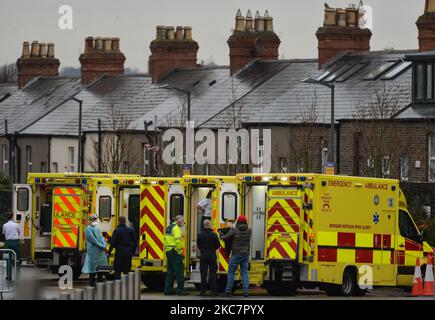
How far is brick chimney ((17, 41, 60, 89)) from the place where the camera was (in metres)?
90.0

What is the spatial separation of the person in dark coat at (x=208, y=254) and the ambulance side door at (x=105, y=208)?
3.43 meters

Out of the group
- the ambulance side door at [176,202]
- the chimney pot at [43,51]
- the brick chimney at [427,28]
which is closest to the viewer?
the ambulance side door at [176,202]

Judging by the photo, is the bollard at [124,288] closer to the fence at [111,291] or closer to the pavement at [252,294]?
the fence at [111,291]

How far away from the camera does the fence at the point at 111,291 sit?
63.1 ft

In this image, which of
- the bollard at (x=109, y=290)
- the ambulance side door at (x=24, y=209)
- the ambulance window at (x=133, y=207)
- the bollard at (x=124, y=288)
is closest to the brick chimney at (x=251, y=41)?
the ambulance side door at (x=24, y=209)

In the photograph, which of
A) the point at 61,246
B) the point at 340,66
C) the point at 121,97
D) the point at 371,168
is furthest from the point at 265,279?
the point at 121,97

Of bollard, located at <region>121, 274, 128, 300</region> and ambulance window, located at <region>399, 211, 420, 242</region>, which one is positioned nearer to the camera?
bollard, located at <region>121, 274, 128, 300</region>

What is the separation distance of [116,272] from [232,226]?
261cm

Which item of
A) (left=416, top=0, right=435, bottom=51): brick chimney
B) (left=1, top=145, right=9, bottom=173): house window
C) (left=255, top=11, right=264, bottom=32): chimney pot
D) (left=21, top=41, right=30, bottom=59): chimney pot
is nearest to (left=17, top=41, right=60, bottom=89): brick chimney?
(left=21, top=41, right=30, bottom=59): chimney pot

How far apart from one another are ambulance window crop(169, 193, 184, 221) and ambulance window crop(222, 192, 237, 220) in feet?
4.68

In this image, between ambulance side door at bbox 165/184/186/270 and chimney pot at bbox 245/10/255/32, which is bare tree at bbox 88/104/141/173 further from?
ambulance side door at bbox 165/184/186/270

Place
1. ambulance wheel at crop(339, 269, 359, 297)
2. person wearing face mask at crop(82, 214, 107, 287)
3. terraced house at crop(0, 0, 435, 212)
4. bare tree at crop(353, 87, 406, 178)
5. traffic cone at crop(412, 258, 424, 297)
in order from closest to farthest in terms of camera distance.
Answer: person wearing face mask at crop(82, 214, 107, 287), ambulance wheel at crop(339, 269, 359, 297), traffic cone at crop(412, 258, 424, 297), bare tree at crop(353, 87, 406, 178), terraced house at crop(0, 0, 435, 212)
